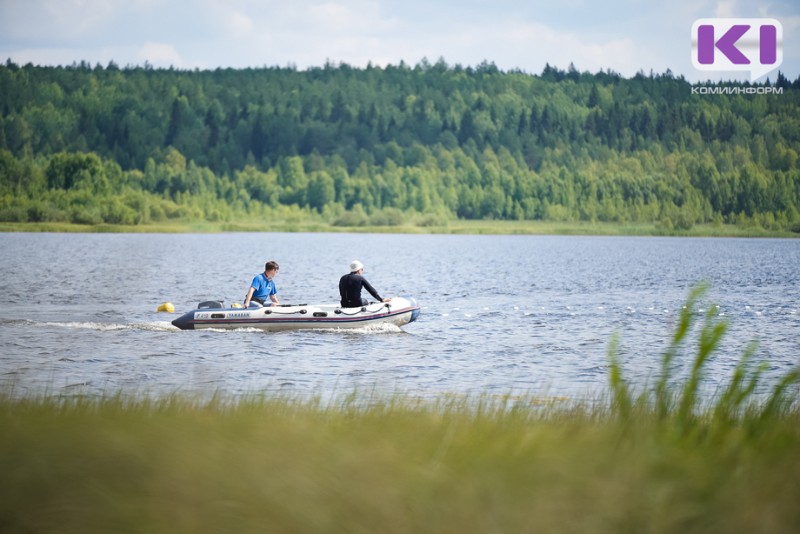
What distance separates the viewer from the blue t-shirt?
84.3ft

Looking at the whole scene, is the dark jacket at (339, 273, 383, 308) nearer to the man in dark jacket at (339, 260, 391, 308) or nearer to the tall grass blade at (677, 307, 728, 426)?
the man in dark jacket at (339, 260, 391, 308)

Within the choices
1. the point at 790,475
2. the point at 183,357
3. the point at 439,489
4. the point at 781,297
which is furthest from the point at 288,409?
the point at 781,297

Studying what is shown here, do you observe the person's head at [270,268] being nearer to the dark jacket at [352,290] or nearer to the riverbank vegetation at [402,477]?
the dark jacket at [352,290]

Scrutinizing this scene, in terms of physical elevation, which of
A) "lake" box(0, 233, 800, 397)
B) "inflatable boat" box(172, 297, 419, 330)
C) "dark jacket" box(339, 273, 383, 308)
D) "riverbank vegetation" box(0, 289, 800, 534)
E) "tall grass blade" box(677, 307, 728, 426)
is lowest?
"lake" box(0, 233, 800, 397)

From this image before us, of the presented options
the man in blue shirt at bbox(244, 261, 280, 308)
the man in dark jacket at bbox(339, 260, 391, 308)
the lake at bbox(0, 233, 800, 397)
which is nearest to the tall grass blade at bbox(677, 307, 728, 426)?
the lake at bbox(0, 233, 800, 397)

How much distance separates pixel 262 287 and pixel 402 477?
764 inches

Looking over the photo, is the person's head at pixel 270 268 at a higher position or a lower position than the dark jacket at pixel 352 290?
higher

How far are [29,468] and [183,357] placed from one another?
52.3 feet

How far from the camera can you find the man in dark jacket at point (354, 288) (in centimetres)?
2466

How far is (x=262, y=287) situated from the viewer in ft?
84.9

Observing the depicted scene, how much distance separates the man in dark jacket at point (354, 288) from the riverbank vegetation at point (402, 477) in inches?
637

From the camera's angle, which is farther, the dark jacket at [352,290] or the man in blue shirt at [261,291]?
the man in blue shirt at [261,291]

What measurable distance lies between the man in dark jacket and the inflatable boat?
0.51ft

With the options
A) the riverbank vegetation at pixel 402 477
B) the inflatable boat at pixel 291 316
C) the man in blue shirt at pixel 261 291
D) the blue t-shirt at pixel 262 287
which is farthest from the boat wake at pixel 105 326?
the riverbank vegetation at pixel 402 477
